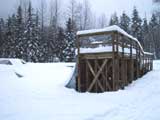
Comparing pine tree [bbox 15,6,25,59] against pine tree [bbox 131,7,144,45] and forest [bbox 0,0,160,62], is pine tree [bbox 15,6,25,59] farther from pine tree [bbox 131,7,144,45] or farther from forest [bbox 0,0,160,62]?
pine tree [bbox 131,7,144,45]

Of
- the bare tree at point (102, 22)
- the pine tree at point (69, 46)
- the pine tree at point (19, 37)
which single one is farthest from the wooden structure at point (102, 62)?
the bare tree at point (102, 22)

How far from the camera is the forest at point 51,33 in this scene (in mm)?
39438

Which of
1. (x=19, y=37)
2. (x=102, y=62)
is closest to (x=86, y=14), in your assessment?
(x=19, y=37)

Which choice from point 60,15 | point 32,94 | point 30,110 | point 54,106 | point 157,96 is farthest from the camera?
point 60,15

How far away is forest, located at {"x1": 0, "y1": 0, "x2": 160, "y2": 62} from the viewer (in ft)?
129

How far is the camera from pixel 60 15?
54.5m

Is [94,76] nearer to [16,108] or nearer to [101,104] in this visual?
[101,104]

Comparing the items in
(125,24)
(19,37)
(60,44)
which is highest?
(125,24)

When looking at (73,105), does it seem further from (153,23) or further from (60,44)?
(153,23)

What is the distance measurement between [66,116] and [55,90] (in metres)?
4.64

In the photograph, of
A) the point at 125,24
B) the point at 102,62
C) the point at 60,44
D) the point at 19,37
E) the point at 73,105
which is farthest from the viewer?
the point at 125,24

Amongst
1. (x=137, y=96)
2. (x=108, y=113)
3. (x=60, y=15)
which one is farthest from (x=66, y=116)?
(x=60, y=15)

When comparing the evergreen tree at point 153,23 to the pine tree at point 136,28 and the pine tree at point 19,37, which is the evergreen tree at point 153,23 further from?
the pine tree at point 19,37

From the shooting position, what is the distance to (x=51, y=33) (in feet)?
146
